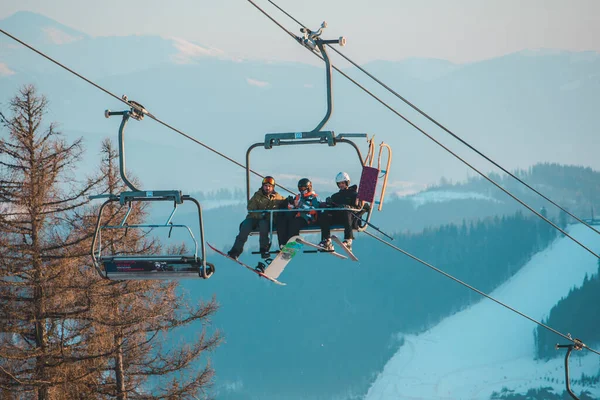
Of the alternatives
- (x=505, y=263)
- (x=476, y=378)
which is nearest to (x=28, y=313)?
(x=476, y=378)

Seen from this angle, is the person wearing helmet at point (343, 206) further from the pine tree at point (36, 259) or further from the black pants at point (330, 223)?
the pine tree at point (36, 259)

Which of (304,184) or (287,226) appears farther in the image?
(287,226)

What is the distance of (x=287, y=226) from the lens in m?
21.0

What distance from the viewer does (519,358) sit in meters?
152

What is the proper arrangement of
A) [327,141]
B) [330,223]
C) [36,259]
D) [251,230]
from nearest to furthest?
[327,141]
[251,230]
[330,223]
[36,259]

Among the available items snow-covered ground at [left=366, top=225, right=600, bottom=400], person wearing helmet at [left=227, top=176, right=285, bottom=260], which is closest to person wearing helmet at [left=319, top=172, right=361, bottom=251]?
person wearing helmet at [left=227, top=176, right=285, bottom=260]

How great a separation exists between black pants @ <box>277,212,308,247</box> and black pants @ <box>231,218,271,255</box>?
8.7 inches

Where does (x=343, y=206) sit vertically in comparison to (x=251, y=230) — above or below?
above

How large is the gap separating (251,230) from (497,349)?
141 meters

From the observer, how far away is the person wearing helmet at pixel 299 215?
68.3ft

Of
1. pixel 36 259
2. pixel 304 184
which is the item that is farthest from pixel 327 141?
pixel 36 259

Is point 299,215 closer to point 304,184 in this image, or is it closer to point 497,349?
point 304,184

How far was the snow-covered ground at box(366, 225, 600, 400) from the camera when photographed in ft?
477

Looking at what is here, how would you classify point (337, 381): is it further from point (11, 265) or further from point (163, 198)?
point (163, 198)
